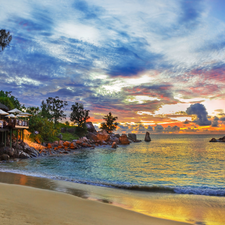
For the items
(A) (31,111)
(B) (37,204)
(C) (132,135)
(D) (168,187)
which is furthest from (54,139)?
(C) (132,135)

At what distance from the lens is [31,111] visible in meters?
53.1

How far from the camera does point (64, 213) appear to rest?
709 cm


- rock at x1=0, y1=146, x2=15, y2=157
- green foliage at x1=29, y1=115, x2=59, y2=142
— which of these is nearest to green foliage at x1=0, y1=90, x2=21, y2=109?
green foliage at x1=29, y1=115, x2=59, y2=142

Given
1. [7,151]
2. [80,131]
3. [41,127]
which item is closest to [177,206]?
[7,151]

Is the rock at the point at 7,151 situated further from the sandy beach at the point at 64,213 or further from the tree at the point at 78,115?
the tree at the point at 78,115

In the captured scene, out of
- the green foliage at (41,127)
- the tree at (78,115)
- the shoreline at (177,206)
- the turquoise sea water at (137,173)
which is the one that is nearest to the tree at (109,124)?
the tree at (78,115)

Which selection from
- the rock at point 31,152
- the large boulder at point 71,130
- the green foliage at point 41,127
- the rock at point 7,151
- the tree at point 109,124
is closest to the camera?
the rock at point 7,151

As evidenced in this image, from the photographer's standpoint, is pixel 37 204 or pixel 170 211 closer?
pixel 37 204

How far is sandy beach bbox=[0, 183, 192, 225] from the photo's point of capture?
578cm

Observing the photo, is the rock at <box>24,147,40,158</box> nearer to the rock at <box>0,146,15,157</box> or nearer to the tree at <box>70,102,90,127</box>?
the rock at <box>0,146,15,157</box>

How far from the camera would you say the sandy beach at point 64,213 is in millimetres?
5781

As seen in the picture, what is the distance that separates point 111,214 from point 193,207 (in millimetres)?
5377

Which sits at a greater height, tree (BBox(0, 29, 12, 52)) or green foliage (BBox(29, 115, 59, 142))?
tree (BBox(0, 29, 12, 52))

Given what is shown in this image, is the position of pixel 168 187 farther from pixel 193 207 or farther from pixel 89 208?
pixel 89 208
